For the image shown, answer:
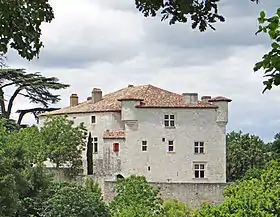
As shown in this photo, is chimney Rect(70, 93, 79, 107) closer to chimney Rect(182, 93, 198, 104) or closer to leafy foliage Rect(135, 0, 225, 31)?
chimney Rect(182, 93, 198, 104)

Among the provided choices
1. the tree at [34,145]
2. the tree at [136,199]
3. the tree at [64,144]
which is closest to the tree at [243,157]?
the tree at [64,144]

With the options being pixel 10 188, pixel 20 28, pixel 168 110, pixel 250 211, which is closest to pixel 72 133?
pixel 168 110

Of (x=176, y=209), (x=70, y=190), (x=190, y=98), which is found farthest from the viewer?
(x=190, y=98)

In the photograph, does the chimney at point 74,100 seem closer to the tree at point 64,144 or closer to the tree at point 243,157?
the tree at point 64,144

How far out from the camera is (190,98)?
1795 inches

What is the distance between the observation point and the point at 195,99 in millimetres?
45656

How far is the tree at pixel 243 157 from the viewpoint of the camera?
2400 inches

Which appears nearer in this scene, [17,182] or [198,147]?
[17,182]

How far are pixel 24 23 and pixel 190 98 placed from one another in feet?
138

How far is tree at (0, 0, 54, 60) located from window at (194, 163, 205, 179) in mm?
41325

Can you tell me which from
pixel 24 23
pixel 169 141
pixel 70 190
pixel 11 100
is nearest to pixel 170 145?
pixel 169 141

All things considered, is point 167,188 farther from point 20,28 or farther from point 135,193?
point 20,28

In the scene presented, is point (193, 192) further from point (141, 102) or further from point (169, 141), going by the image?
point (141, 102)

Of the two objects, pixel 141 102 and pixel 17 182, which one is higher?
pixel 141 102
